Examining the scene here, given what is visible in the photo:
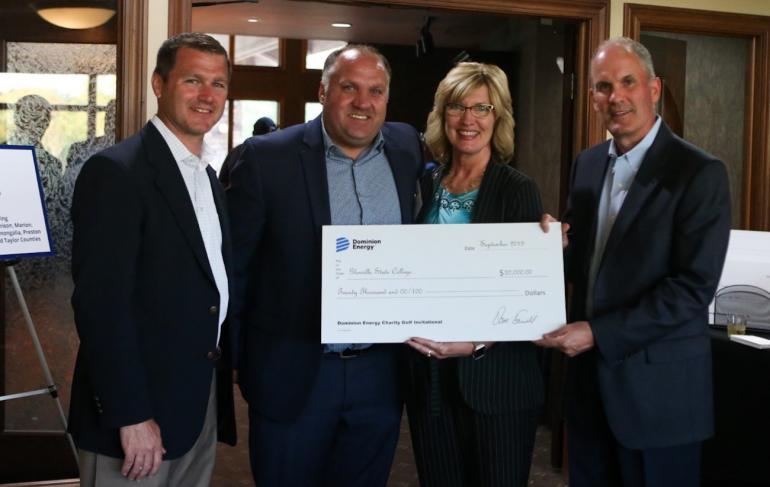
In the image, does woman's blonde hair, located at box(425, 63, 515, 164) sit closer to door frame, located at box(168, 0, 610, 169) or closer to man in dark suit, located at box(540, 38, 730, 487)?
man in dark suit, located at box(540, 38, 730, 487)

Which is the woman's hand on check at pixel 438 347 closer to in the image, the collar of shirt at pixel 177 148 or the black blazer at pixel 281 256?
the black blazer at pixel 281 256

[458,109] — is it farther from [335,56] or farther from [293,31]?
[293,31]

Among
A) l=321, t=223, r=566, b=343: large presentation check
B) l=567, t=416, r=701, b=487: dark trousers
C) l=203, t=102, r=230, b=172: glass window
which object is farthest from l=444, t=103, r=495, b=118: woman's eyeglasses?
l=203, t=102, r=230, b=172: glass window

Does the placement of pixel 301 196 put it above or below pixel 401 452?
above

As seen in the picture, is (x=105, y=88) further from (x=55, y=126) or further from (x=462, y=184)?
(x=462, y=184)

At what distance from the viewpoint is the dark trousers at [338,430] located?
87.4 inches

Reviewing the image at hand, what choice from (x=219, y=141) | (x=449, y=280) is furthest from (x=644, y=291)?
(x=219, y=141)

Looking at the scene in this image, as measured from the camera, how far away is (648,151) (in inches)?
87.4

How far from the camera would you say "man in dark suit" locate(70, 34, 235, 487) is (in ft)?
5.58

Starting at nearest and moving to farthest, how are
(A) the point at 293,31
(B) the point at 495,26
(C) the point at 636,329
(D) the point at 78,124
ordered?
1. (C) the point at 636,329
2. (D) the point at 78,124
3. (B) the point at 495,26
4. (A) the point at 293,31

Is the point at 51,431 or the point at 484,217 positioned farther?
the point at 51,431

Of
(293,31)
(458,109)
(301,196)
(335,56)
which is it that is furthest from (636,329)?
(293,31)

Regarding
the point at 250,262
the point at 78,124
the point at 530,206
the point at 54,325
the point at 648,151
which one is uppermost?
the point at 78,124

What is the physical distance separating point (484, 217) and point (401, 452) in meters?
2.48
